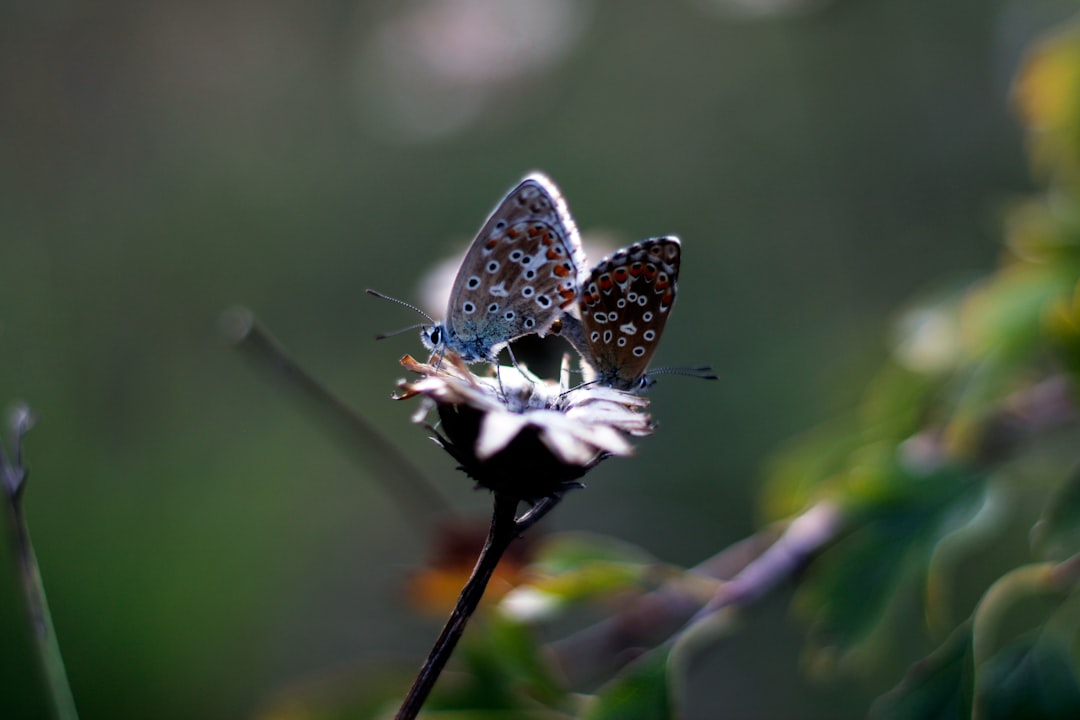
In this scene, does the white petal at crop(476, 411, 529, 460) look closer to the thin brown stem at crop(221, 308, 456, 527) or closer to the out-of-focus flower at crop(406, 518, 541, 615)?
the thin brown stem at crop(221, 308, 456, 527)

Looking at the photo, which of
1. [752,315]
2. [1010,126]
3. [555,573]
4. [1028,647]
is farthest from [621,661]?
[1010,126]

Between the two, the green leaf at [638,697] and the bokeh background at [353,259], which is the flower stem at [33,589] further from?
the bokeh background at [353,259]

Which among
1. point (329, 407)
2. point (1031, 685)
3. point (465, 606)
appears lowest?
point (1031, 685)

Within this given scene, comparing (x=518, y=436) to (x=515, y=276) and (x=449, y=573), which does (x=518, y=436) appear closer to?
(x=515, y=276)

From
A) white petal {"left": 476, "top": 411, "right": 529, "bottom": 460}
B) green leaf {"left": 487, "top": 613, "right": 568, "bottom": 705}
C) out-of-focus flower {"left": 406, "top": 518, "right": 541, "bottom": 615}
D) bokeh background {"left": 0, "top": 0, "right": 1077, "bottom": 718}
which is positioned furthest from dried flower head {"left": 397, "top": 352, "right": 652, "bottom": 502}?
bokeh background {"left": 0, "top": 0, "right": 1077, "bottom": 718}

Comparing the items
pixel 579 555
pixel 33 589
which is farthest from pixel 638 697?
pixel 33 589

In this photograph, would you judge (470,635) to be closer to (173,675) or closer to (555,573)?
(555,573)

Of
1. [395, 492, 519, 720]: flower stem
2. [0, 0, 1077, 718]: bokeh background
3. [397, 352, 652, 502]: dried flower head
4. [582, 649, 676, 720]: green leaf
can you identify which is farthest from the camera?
[0, 0, 1077, 718]: bokeh background
